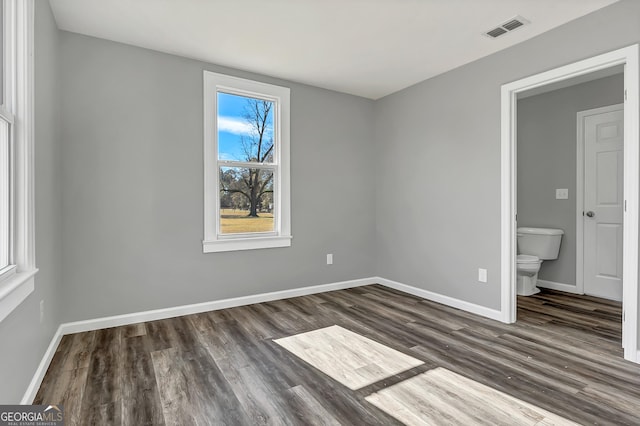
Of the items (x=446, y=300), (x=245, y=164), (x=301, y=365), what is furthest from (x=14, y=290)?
(x=446, y=300)

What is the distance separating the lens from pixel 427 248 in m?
3.92

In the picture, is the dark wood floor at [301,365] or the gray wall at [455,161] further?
the gray wall at [455,161]

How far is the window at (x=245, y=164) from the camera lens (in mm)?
3434

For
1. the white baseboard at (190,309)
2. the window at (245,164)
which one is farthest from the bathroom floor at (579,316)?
the window at (245,164)

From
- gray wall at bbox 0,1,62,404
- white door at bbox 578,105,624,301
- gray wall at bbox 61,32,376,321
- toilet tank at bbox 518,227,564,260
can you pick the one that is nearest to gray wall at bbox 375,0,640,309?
gray wall at bbox 61,32,376,321

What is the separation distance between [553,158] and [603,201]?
0.76m

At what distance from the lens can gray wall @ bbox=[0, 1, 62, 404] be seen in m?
1.56

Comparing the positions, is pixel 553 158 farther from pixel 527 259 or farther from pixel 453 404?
pixel 453 404

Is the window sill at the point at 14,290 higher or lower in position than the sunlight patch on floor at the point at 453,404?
higher

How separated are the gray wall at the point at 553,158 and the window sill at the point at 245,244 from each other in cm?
331

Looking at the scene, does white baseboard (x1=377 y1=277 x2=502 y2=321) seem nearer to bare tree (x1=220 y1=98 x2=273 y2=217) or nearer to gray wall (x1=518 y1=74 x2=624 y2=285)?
gray wall (x1=518 y1=74 x2=624 y2=285)

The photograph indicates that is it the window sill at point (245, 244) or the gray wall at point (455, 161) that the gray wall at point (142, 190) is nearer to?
the window sill at point (245, 244)

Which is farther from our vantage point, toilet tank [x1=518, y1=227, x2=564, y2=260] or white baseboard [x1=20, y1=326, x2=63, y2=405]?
toilet tank [x1=518, y1=227, x2=564, y2=260]

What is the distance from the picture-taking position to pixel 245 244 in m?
3.64
